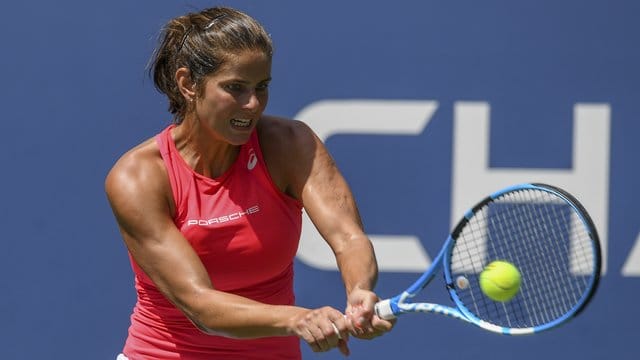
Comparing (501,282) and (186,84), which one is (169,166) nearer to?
(186,84)

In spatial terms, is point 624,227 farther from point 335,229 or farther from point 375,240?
point 335,229

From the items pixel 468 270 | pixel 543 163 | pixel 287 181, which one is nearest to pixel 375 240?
pixel 468 270

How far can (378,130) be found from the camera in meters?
4.03

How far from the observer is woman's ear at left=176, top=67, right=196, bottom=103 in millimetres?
2846

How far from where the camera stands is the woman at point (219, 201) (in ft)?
8.91

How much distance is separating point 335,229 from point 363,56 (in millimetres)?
1305

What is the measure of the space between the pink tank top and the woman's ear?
12cm

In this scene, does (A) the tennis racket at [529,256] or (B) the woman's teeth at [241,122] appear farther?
(A) the tennis racket at [529,256]

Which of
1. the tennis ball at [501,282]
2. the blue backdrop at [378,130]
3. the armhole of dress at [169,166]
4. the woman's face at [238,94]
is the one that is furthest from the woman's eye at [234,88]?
the blue backdrop at [378,130]

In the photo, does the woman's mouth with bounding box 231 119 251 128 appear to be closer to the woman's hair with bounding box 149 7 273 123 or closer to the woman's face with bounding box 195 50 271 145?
the woman's face with bounding box 195 50 271 145

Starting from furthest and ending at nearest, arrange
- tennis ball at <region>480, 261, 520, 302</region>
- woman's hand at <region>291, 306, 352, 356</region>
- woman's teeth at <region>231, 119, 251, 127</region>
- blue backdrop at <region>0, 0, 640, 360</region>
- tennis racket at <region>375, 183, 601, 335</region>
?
blue backdrop at <region>0, 0, 640, 360</region>
tennis racket at <region>375, 183, 601, 335</region>
woman's teeth at <region>231, 119, 251, 127</region>
tennis ball at <region>480, 261, 520, 302</region>
woman's hand at <region>291, 306, 352, 356</region>

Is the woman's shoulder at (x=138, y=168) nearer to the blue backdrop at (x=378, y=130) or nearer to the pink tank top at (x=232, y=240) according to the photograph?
the pink tank top at (x=232, y=240)

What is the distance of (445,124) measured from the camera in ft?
13.1

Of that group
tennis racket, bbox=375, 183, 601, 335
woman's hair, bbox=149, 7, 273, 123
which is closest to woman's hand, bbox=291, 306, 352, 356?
woman's hair, bbox=149, 7, 273, 123
